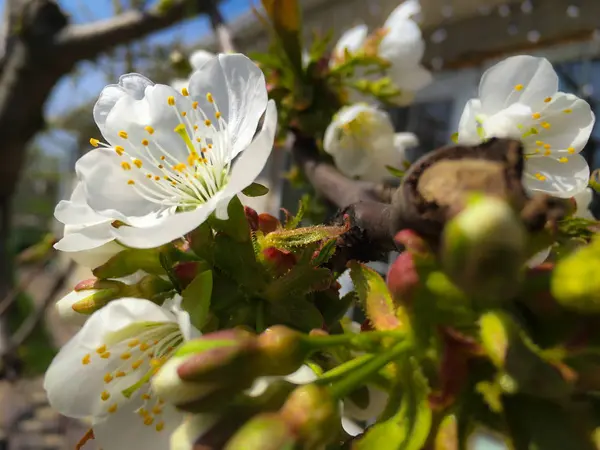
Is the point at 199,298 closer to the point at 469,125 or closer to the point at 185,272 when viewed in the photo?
the point at 185,272

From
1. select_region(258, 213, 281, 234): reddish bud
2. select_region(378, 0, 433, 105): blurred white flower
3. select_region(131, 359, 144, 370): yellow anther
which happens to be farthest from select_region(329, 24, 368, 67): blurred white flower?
select_region(131, 359, 144, 370): yellow anther

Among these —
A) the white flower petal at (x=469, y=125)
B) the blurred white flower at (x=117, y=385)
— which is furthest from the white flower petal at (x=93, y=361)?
the white flower petal at (x=469, y=125)

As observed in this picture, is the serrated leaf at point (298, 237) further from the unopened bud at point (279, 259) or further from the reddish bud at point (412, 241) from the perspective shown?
the reddish bud at point (412, 241)

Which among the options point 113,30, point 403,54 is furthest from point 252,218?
point 113,30

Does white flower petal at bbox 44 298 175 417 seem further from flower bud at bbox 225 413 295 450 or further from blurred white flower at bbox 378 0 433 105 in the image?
blurred white flower at bbox 378 0 433 105

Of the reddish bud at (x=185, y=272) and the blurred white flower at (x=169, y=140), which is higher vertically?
the blurred white flower at (x=169, y=140)

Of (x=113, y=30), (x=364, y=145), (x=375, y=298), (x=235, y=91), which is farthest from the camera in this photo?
(x=113, y=30)
